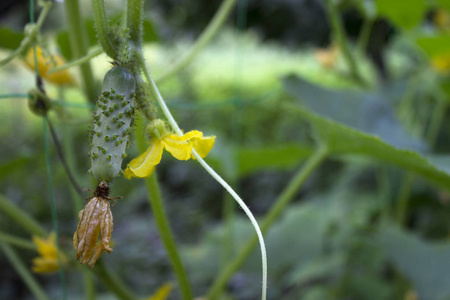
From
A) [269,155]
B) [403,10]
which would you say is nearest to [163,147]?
[269,155]

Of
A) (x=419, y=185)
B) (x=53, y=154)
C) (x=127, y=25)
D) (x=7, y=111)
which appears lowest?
(x=127, y=25)

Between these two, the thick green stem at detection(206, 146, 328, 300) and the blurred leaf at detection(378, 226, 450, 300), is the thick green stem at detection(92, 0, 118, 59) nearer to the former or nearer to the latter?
the thick green stem at detection(206, 146, 328, 300)

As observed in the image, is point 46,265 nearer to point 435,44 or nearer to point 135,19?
point 135,19

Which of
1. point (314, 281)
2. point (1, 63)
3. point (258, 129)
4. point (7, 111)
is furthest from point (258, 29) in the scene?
point (1, 63)

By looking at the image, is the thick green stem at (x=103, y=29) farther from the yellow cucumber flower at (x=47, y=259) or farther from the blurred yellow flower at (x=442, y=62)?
the blurred yellow flower at (x=442, y=62)

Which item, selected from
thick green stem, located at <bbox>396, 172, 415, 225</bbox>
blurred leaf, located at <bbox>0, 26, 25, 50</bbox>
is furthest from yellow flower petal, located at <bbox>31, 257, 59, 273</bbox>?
thick green stem, located at <bbox>396, 172, 415, 225</bbox>

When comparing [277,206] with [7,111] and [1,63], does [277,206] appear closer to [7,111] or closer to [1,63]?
[1,63]
